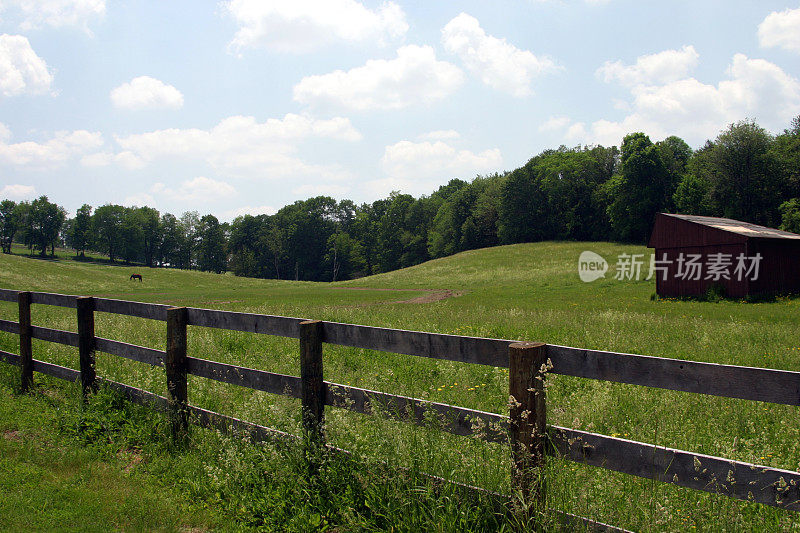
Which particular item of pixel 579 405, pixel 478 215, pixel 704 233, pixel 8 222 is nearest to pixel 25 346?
pixel 579 405

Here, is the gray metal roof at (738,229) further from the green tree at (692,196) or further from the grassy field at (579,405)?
the green tree at (692,196)

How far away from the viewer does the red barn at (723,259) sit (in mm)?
32375

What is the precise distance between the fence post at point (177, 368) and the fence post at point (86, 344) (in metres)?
1.99

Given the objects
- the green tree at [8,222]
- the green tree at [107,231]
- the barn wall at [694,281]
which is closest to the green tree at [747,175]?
the barn wall at [694,281]

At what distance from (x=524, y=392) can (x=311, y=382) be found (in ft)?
6.95

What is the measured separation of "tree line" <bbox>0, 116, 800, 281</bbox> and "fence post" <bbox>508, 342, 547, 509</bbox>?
82.7 metres

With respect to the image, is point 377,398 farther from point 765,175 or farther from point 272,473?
point 765,175

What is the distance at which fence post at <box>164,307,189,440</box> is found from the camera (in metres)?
5.83

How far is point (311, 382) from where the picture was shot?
465 cm

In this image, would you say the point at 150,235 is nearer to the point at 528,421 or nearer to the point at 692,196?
the point at 692,196

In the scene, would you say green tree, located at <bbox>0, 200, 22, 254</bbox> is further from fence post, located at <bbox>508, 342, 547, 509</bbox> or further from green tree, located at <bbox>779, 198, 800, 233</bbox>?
green tree, located at <bbox>779, 198, 800, 233</bbox>

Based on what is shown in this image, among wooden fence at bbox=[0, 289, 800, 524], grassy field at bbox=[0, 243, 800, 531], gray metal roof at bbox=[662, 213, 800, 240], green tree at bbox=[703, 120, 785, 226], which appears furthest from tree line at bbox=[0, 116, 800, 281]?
wooden fence at bbox=[0, 289, 800, 524]

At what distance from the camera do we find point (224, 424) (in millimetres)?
5453

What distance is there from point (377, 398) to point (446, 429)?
2.29 feet
